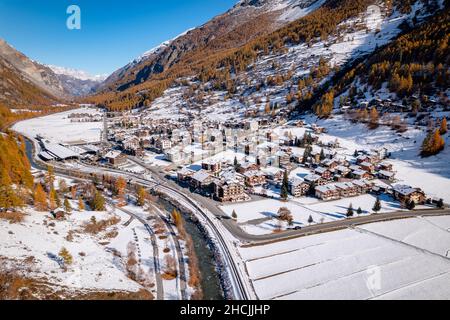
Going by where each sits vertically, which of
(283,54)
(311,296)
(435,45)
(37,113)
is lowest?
(311,296)

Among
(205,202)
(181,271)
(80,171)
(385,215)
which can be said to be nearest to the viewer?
(181,271)

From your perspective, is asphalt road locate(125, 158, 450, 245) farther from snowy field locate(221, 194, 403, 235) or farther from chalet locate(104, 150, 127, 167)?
chalet locate(104, 150, 127, 167)

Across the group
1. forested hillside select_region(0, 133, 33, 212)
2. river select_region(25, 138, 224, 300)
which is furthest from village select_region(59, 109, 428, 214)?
Answer: forested hillside select_region(0, 133, 33, 212)

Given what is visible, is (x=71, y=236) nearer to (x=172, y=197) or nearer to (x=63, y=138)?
(x=172, y=197)

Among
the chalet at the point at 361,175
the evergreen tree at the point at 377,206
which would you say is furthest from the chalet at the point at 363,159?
the evergreen tree at the point at 377,206

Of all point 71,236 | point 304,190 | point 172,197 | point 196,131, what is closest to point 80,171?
point 172,197

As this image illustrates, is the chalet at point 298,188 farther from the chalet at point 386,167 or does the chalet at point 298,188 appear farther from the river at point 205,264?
the chalet at point 386,167

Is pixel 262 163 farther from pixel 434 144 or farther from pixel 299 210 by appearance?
pixel 434 144
